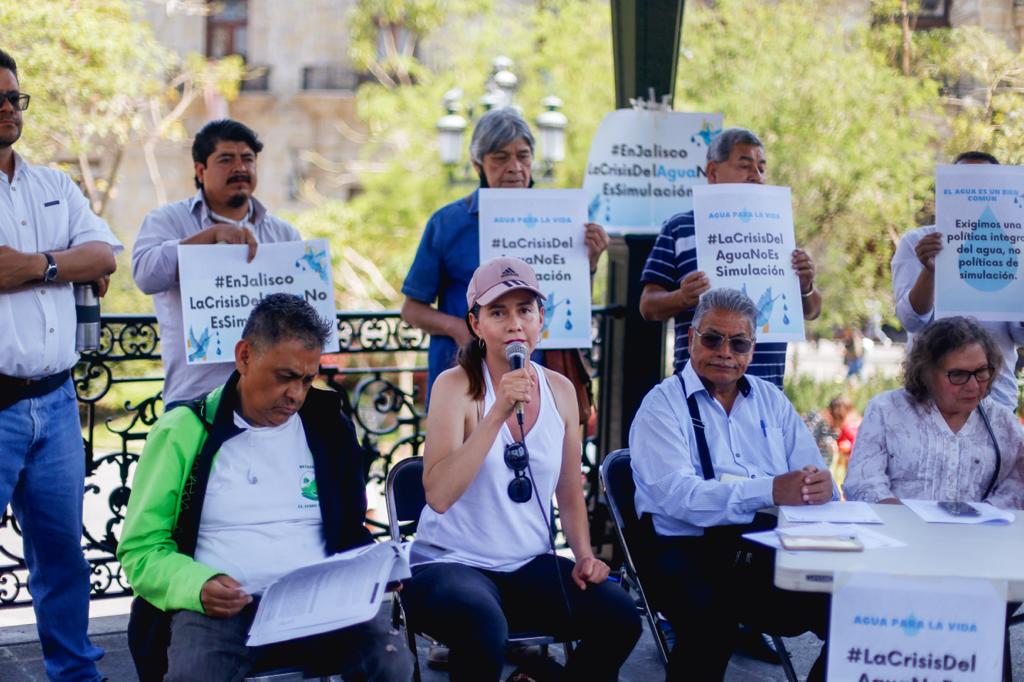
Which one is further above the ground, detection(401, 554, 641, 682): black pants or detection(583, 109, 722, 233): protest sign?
detection(583, 109, 722, 233): protest sign

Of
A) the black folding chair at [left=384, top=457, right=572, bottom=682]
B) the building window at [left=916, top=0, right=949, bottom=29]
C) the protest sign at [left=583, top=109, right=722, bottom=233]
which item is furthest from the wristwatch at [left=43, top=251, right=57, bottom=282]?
the building window at [left=916, top=0, right=949, bottom=29]

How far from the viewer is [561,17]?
19625 millimetres

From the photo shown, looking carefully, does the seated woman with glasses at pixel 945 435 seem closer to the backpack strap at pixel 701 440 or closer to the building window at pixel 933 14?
the backpack strap at pixel 701 440

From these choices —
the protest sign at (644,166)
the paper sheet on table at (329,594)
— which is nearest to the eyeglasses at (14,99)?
the paper sheet on table at (329,594)

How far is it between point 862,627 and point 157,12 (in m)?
25.5

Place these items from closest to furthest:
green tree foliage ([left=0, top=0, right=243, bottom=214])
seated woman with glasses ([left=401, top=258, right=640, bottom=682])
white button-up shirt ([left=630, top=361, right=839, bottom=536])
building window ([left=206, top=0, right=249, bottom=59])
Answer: seated woman with glasses ([left=401, top=258, right=640, bottom=682]) → white button-up shirt ([left=630, top=361, right=839, bottom=536]) → green tree foliage ([left=0, top=0, right=243, bottom=214]) → building window ([left=206, top=0, right=249, bottom=59])

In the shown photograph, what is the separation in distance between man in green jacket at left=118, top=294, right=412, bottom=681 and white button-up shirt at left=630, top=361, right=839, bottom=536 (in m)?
0.97

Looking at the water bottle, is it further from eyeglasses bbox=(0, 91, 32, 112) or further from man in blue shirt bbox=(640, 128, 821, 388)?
man in blue shirt bbox=(640, 128, 821, 388)

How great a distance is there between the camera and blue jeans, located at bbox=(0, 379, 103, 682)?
369 centimetres

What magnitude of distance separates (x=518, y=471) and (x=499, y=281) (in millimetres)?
556

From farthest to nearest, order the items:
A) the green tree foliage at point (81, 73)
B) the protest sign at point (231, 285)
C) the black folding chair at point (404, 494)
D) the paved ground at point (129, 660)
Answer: the green tree foliage at point (81, 73)
the paved ground at point (129, 660)
the protest sign at point (231, 285)
the black folding chair at point (404, 494)

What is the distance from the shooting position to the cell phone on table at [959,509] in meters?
3.39

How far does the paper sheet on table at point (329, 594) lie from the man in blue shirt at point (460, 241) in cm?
151

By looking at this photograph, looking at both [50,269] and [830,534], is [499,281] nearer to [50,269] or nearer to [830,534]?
[830,534]
